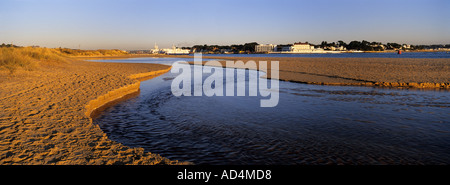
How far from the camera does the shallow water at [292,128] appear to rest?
19.8 feet

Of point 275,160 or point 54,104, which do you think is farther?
point 54,104

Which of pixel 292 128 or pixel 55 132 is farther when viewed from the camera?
pixel 292 128

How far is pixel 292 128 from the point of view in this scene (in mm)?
8203

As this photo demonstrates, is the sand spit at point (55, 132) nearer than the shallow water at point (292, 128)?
Yes

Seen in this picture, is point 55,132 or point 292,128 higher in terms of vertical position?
point 55,132

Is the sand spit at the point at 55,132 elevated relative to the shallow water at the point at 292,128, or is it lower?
elevated

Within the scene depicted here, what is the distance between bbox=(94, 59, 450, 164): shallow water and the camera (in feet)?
19.8
